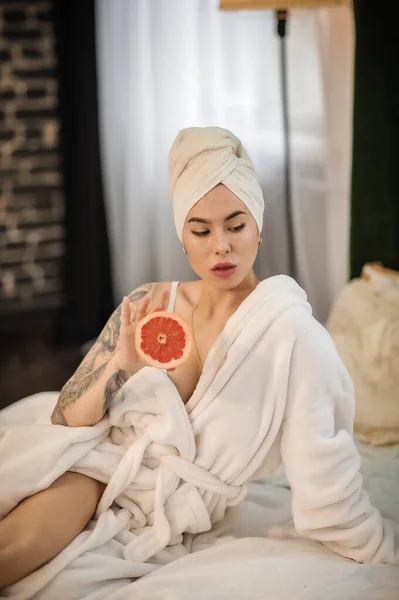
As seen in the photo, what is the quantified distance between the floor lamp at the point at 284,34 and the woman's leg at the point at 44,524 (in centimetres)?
90

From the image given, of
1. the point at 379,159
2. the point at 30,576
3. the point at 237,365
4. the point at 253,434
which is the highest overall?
the point at 379,159

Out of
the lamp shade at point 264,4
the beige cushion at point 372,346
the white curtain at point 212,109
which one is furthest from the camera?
the white curtain at point 212,109

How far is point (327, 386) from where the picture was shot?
3.93ft

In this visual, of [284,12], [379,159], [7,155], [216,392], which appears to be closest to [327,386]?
[216,392]

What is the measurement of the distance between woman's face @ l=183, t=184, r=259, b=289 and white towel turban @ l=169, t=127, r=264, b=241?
0.04 ft

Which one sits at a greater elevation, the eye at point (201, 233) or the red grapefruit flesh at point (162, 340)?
the eye at point (201, 233)

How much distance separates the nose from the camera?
114cm

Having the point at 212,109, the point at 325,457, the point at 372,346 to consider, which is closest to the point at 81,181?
the point at 212,109

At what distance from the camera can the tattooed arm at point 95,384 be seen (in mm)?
1193

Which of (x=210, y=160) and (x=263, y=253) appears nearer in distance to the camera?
(x=210, y=160)

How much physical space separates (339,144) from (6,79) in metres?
1.69

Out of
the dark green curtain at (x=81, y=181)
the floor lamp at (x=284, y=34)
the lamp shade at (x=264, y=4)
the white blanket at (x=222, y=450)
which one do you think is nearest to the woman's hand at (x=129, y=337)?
the white blanket at (x=222, y=450)

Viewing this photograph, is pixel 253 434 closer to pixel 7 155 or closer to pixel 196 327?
pixel 196 327

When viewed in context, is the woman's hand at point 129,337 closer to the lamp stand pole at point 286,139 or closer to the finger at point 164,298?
the finger at point 164,298
